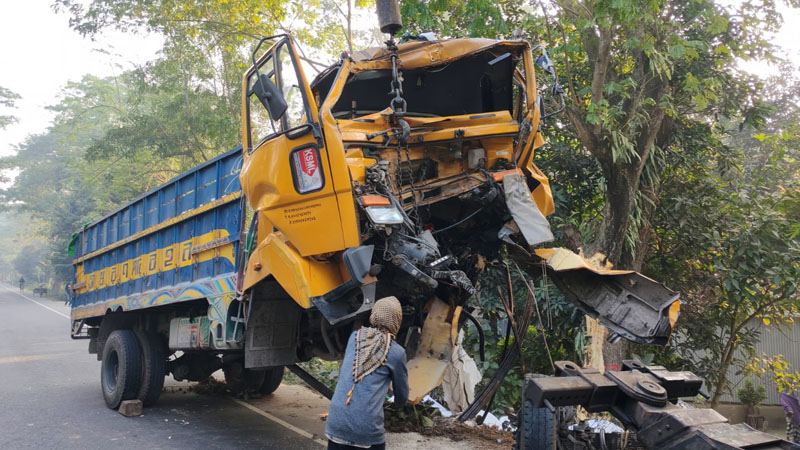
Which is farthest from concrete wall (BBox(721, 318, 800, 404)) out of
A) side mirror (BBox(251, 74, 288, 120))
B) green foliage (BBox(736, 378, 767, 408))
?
side mirror (BBox(251, 74, 288, 120))

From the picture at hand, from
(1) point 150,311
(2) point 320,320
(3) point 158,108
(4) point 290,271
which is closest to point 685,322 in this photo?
(2) point 320,320

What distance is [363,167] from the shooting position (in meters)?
4.15

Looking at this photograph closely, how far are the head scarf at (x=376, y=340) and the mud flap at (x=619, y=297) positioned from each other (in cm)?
192

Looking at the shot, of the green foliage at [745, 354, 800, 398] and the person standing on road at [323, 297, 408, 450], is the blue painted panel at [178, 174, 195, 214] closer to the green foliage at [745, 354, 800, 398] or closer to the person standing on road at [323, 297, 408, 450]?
Result: the person standing on road at [323, 297, 408, 450]

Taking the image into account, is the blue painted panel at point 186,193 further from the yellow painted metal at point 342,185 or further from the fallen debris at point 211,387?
the fallen debris at point 211,387

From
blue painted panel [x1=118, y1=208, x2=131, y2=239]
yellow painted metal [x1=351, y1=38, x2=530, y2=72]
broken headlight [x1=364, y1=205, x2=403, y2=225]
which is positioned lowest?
broken headlight [x1=364, y1=205, x2=403, y2=225]

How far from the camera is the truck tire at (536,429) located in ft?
11.2

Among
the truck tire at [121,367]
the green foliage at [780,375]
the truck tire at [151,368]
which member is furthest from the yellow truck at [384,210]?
the green foliage at [780,375]

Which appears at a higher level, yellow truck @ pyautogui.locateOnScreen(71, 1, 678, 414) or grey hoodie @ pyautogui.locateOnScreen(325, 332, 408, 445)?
yellow truck @ pyautogui.locateOnScreen(71, 1, 678, 414)

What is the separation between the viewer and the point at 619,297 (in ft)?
14.7

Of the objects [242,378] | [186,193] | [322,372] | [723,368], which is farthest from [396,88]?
[723,368]

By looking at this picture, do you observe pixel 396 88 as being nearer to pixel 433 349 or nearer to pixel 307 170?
pixel 307 170

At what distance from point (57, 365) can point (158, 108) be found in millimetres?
10451

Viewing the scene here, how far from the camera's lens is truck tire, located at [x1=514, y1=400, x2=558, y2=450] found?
134 inches
